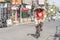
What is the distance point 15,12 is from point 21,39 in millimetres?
45746

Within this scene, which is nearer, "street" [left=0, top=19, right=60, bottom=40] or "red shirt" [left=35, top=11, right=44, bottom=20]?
"red shirt" [left=35, top=11, right=44, bottom=20]

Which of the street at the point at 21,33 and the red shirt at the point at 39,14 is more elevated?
the red shirt at the point at 39,14

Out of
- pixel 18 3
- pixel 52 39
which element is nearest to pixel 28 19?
pixel 18 3

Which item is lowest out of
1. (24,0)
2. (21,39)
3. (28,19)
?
(28,19)

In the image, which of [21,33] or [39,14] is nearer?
[39,14]

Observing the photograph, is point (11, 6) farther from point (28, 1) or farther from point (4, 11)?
point (28, 1)

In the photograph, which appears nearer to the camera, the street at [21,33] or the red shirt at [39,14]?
the red shirt at [39,14]

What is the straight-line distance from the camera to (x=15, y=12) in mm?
65500

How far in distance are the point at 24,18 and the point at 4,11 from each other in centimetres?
1005

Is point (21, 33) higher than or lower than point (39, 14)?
lower

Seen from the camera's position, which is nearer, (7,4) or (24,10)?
(7,4)

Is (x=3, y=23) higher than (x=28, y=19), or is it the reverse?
(x=3, y=23)

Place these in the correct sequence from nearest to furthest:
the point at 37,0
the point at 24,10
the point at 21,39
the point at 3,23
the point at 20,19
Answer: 1. the point at 21,39
2. the point at 3,23
3. the point at 20,19
4. the point at 24,10
5. the point at 37,0

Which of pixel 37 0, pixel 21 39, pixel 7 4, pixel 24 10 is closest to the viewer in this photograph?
pixel 21 39
